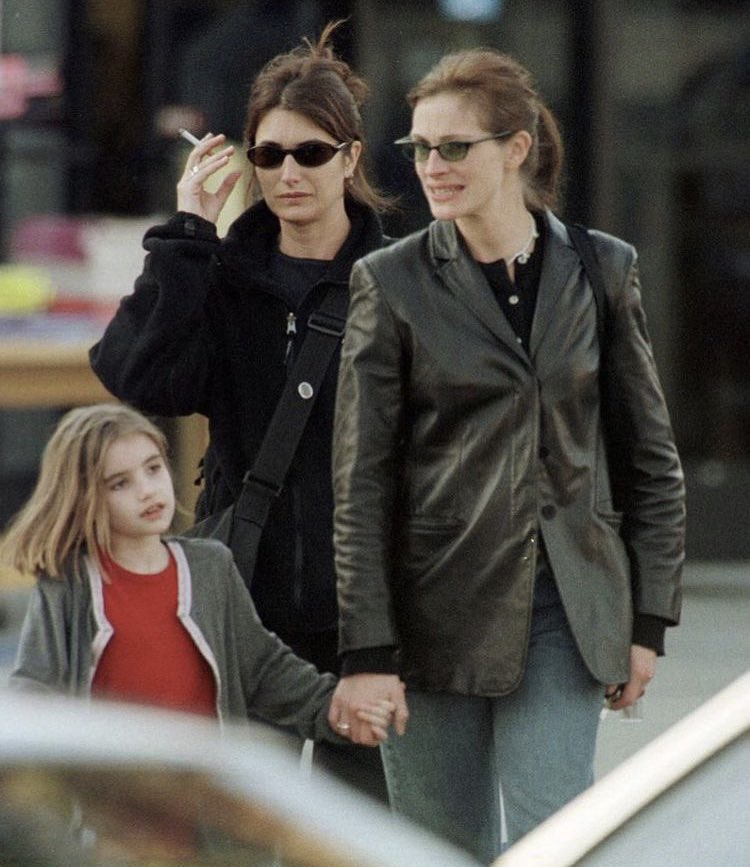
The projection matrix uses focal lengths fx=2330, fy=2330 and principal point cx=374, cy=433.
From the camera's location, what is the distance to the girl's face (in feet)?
13.7

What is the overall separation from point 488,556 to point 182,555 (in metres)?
0.57

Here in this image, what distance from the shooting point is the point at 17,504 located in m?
9.38

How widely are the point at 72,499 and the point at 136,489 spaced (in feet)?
0.38

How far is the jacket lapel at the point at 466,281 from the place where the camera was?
158 inches

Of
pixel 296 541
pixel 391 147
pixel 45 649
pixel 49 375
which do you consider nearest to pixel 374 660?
pixel 296 541

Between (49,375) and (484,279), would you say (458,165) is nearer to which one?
(484,279)

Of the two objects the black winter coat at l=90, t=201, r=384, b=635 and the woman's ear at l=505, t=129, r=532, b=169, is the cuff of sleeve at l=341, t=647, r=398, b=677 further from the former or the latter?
the woman's ear at l=505, t=129, r=532, b=169

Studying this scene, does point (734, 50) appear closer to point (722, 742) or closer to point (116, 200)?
point (116, 200)

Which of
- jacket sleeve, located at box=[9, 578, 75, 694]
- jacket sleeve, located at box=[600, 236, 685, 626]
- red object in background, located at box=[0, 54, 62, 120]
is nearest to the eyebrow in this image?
jacket sleeve, located at box=[9, 578, 75, 694]

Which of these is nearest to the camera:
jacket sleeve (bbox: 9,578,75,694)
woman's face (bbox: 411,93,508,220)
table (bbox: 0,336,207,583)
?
jacket sleeve (bbox: 9,578,75,694)

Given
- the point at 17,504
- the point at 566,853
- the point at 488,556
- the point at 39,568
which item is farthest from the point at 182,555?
the point at 17,504

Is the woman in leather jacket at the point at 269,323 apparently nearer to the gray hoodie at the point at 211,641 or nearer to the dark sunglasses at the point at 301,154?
the dark sunglasses at the point at 301,154

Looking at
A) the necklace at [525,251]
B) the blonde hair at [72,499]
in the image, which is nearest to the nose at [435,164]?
the necklace at [525,251]

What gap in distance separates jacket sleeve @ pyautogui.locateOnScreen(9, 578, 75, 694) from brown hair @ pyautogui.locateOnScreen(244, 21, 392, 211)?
0.98 metres
